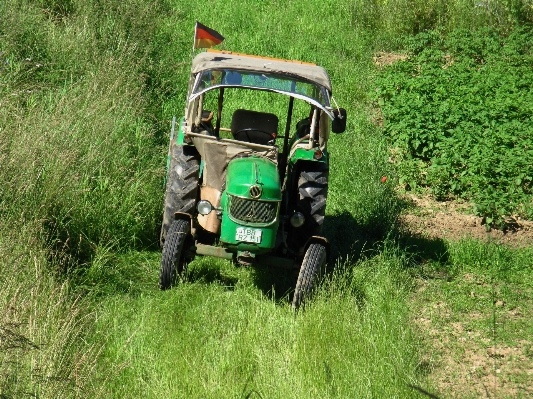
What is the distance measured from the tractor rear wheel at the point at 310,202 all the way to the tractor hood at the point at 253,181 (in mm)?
488

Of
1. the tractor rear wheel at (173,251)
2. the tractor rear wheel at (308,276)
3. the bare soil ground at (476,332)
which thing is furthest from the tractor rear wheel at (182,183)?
the bare soil ground at (476,332)

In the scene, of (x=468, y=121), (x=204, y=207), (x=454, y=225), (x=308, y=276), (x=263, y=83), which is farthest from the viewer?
(x=468, y=121)

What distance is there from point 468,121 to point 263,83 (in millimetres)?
4701

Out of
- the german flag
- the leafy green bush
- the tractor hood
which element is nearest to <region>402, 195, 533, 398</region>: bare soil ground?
the leafy green bush

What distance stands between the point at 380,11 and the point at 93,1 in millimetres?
6860

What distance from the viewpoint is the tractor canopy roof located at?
7434 millimetres

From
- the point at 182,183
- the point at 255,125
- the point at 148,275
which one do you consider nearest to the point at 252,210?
the point at 182,183

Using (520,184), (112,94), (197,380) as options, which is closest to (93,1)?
(112,94)

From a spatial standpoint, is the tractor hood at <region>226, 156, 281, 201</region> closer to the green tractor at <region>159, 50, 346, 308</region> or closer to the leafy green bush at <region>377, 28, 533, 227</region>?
the green tractor at <region>159, 50, 346, 308</region>

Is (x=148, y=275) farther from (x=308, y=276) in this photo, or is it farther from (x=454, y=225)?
(x=454, y=225)

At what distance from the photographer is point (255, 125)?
864cm

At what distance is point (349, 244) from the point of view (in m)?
8.76

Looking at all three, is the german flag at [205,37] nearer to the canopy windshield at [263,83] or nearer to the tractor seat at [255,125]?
the tractor seat at [255,125]

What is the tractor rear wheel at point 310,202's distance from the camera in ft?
24.6
